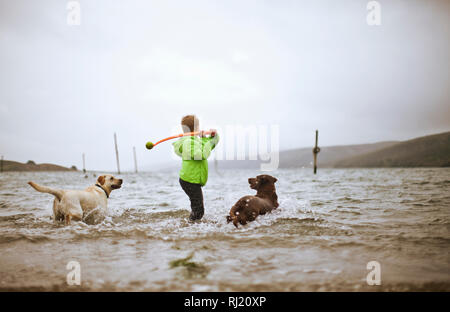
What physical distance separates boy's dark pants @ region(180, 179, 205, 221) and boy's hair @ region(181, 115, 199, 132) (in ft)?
3.59

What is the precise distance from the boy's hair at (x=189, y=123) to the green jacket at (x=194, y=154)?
0.30 meters

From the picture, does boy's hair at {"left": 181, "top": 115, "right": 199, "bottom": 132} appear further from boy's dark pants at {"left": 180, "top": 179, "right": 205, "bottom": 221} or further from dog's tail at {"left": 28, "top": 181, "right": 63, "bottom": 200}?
dog's tail at {"left": 28, "top": 181, "right": 63, "bottom": 200}

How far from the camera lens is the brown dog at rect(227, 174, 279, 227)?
5.28 meters

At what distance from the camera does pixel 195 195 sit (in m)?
5.48

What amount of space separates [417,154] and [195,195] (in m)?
102

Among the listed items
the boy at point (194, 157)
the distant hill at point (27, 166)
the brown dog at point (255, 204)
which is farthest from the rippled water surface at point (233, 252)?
the distant hill at point (27, 166)

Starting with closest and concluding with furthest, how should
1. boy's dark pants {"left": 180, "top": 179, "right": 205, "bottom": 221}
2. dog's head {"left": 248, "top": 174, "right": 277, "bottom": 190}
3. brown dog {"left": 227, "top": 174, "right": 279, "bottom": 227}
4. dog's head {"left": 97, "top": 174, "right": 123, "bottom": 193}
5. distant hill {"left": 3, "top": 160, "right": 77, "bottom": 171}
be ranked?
brown dog {"left": 227, "top": 174, "right": 279, "bottom": 227} → boy's dark pants {"left": 180, "top": 179, "right": 205, "bottom": 221} → dog's head {"left": 97, "top": 174, "right": 123, "bottom": 193} → dog's head {"left": 248, "top": 174, "right": 277, "bottom": 190} → distant hill {"left": 3, "top": 160, "right": 77, "bottom": 171}

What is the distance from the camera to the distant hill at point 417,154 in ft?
247

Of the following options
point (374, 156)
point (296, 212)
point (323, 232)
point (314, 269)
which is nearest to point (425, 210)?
point (296, 212)

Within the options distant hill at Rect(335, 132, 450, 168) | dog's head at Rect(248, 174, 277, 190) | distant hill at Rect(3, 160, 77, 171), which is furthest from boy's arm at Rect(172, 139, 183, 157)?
distant hill at Rect(3, 160, 77, 171)

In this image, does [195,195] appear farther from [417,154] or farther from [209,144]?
[417,154]
